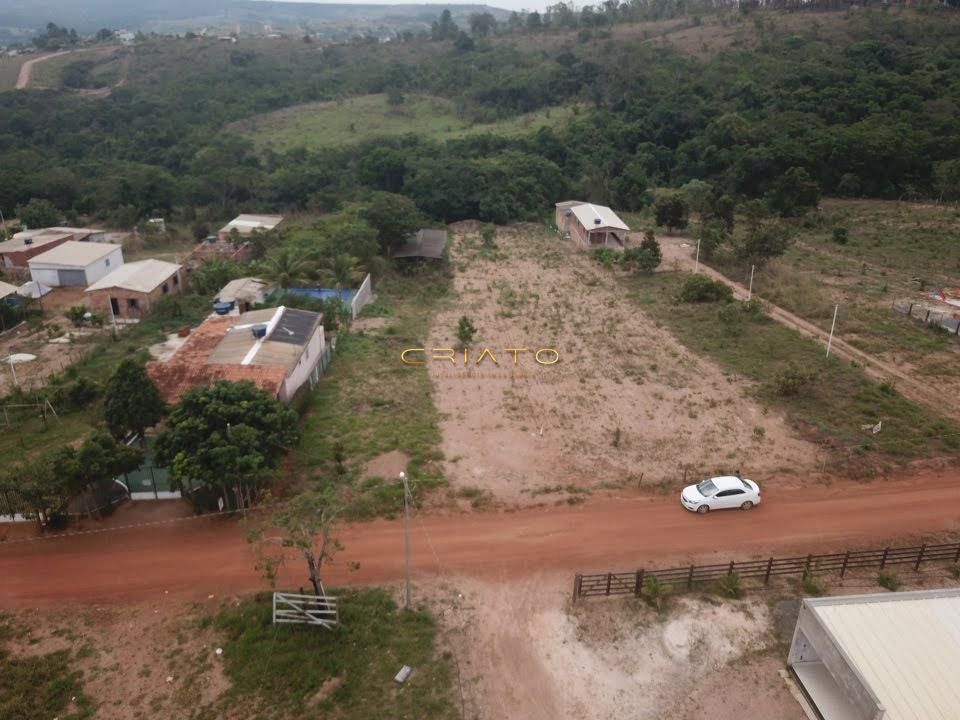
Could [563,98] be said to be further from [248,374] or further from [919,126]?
[248,374]

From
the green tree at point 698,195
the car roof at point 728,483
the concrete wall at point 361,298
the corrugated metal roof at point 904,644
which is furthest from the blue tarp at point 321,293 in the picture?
the green tree at point 698,195

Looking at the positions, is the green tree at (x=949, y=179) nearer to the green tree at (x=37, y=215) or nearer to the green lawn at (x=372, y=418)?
the green lawn at (x=372, y=418)

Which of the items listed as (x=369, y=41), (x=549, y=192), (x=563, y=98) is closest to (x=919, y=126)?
(x=549, y=192)

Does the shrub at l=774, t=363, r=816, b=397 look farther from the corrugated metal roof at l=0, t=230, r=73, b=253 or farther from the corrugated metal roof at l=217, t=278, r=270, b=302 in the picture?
the corrugated metal roof at l=0, t=230, r=73, b=253

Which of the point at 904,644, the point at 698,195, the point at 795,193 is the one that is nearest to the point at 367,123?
→ the point at 698,195

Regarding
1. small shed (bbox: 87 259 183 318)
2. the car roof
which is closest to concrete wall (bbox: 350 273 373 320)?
small shed (bbox: 87 259 183 318)
